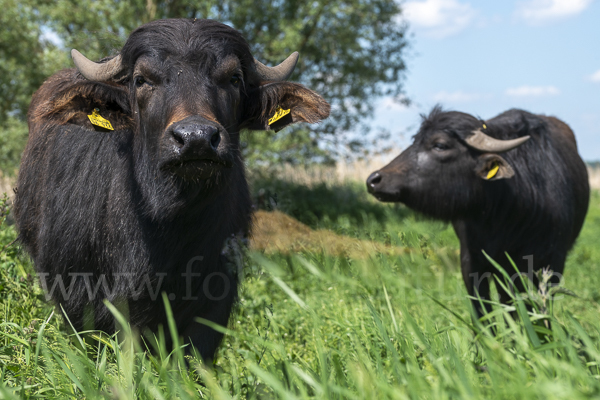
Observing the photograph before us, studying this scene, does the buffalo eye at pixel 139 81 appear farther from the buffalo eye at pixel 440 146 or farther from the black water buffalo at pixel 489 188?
the buffalo eye at pixel 440 146

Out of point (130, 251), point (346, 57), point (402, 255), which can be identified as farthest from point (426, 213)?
point (346, 57)

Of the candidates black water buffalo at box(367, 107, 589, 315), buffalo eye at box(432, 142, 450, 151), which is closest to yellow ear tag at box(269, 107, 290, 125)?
black water buffalo at box(367, 107, 589, 315)

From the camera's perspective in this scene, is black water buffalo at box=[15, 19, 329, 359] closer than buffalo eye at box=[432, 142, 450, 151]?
Yes

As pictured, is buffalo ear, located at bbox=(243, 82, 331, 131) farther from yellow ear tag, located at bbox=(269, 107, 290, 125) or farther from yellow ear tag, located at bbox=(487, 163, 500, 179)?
yellow ear tag, located at bbox=(487, 163, 500, 179)

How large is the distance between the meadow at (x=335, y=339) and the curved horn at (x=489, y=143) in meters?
0.82

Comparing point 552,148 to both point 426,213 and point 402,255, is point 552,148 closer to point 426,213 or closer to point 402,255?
point 426,213

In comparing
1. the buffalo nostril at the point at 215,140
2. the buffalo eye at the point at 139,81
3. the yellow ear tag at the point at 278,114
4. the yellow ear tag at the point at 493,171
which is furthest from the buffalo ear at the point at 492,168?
the buffalo eye at the point at 139,81

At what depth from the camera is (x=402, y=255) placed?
8.80 feet

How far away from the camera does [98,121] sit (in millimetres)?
3189

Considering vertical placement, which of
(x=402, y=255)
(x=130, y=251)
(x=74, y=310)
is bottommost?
(x=74, y=310)

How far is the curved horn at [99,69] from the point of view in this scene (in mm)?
3412

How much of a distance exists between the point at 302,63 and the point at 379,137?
265cm

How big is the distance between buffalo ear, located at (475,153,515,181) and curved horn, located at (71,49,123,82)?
322cm

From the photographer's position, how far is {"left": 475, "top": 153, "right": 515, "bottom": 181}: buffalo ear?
477 cm
